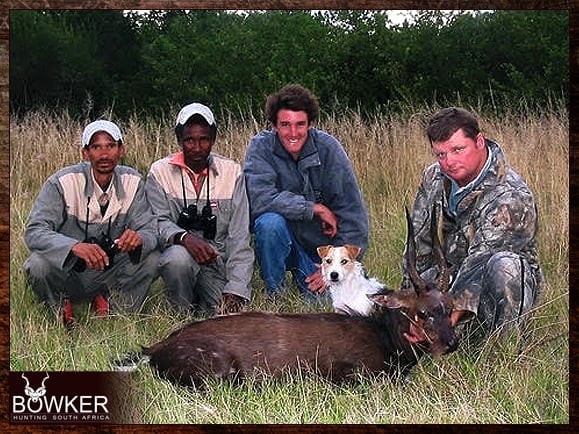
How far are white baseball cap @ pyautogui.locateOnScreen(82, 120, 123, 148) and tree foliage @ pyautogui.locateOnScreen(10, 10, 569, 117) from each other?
0.07m

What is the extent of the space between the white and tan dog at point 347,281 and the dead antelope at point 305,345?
0.08m

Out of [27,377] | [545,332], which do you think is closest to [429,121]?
[545,332]

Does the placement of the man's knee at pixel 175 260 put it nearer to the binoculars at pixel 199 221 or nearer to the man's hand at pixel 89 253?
the binoculars at pixel 199 221

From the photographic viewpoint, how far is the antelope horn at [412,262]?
5.67 meters

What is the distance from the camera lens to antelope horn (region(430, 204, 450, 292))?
18.6ft

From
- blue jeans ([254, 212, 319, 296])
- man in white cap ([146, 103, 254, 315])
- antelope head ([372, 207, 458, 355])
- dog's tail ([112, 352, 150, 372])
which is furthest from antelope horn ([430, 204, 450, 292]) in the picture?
dog's tail ([112, 352, 150, 372])

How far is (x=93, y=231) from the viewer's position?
5.66m

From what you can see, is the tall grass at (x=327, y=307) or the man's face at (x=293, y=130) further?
the man's face at (x=293, y=130)

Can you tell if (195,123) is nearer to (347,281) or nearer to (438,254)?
(347,281)

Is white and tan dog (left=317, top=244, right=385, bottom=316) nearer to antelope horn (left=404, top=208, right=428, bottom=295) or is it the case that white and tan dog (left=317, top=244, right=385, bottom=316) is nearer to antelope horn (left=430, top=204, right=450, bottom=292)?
antelope horn (left=404, top=208, right=428, bottom=295)

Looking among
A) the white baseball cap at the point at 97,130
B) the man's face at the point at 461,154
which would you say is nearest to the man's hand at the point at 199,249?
the white baseball cap at the point at 97,130

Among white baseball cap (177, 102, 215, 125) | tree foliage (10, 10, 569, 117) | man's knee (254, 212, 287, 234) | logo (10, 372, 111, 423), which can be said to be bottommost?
logo (10, 372, 111, 423)

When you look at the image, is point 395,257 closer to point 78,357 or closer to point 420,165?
point 420,165

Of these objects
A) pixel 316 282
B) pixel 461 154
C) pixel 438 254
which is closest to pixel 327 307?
pixel 316 282
